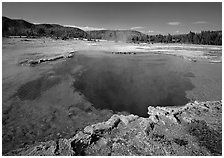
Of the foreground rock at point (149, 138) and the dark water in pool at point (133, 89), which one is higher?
the dark water in pool at point (133, 89)

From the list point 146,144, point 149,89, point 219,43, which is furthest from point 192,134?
point 219,43

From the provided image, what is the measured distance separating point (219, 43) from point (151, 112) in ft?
245

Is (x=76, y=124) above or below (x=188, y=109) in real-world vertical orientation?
below

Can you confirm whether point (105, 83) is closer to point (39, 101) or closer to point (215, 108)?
point (39, 101)

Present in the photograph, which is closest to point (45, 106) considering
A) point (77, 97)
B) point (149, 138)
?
point (77, 97)

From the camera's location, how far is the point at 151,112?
9172 mm

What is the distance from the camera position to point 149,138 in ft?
20.9

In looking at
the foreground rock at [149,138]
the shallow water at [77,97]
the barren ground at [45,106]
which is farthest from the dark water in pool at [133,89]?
the foreground rock at [149,138]

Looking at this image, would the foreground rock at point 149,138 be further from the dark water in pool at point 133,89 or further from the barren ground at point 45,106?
the dark water in pool at point 133,89

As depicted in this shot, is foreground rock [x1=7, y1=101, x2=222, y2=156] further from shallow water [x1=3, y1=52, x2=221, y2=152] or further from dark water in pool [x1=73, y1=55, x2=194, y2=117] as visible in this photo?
dark water in pool [x1=73, y1=55, x2=194, y2=117]

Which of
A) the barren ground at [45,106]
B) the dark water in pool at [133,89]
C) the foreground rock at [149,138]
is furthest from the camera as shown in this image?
the dark water in pool at [133,89]

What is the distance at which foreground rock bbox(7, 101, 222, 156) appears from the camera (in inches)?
228

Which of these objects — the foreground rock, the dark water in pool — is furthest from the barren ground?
the foreground rock

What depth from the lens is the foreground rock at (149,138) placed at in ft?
19.0
